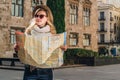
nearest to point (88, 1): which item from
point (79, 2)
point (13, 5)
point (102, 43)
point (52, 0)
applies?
point (79, 2)

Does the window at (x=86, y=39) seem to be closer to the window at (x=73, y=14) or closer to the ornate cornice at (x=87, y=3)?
the window at (x=73, y=14)

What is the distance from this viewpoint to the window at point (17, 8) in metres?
33.7

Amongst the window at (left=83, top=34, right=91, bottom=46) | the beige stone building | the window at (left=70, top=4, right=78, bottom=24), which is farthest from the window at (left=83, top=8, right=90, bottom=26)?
the window at (left=70, top=4, right=78, bottom=24)

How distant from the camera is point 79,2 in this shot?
44.0 m

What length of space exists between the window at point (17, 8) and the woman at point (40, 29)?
95.1ft

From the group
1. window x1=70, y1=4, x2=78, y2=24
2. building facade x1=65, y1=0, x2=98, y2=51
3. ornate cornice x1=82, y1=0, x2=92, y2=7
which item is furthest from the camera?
ornate cornice x1=82, y1=0, x2=92, y2=7

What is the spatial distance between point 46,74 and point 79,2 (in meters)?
39.5

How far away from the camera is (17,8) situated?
34.1 meters

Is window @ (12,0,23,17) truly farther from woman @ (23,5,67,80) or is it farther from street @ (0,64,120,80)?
woman @ (23,5,67,80)

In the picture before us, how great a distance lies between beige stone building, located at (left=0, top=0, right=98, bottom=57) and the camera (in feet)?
106

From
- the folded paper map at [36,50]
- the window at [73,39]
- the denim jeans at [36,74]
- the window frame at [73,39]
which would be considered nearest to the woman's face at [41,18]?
the folded paper map at [36,50]

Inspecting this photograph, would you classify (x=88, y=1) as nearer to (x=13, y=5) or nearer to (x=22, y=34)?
(x=13, y=5)

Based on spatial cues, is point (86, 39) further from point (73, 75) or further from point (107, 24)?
point (107, 24)

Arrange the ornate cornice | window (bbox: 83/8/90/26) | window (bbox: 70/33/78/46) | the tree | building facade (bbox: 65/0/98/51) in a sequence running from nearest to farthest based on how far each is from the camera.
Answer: the tree, building facade (bbox: 65/0/98/51), window (bbox: 70/33/78/46), window (bbox: 83/8/90/26), the ornate cornice
